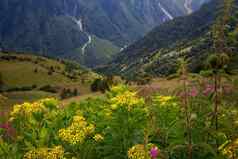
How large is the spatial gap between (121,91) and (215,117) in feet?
9.73

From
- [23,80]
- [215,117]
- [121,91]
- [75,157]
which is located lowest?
[75,157]

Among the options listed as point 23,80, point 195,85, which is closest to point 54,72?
point 23,80

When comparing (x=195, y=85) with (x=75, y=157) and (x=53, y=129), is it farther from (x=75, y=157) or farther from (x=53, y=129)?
(x=75, y=157)

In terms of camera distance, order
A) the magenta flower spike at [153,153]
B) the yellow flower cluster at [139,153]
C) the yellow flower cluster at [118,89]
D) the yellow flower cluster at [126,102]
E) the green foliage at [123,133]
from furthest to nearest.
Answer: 1. the yellow flower cluster at [118,89]
2. the yellow flower cluster at [126,102]
3. the green foliage at [123,133]
4. the magenta flower spike at [153,153]
5. the yellow flower cluster at [139,153]

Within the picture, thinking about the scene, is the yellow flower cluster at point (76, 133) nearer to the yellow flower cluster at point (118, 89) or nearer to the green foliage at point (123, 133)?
the green foliage at point (123, 133)

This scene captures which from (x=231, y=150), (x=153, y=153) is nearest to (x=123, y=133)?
(x=153, y=153)

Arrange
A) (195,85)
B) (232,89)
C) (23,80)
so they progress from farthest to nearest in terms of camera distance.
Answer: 1. (23,80)
2. (195,85)
3. (232,89)

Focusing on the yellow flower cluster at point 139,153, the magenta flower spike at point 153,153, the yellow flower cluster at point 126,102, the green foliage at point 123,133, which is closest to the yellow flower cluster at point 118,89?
the green foliage at point 123,133

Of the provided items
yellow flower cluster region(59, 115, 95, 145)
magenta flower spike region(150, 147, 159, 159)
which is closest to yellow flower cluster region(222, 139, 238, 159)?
magenta flower spike region(150, 147, 159, 159)

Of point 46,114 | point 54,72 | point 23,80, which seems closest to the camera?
point 46,114

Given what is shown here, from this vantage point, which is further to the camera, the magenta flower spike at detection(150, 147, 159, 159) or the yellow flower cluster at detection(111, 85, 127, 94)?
the yellow flower cluster at detection(111, 85, 127, 94)

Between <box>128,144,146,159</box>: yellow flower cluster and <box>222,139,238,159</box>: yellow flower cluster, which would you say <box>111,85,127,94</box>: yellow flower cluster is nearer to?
<box>128,144,146,159</box>: yellow flower cluster

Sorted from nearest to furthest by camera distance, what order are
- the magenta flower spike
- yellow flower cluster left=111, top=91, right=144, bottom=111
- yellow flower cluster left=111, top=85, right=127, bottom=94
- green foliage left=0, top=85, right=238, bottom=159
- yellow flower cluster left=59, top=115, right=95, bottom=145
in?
the magenta flower spike, yellow flower cluster left=59, top=115, right=95, bottom=145, green foliage left=0, top=85, right=238, bottom=159, yellow flower cluster left=111, top=91, right=144, bottom=111, yellow flower cluster left=111, top=85, right=127, bottom=94

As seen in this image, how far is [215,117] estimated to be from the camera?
8.68m
